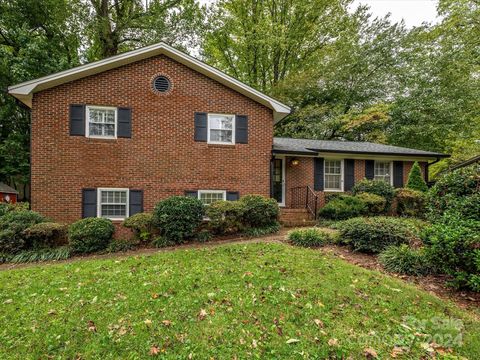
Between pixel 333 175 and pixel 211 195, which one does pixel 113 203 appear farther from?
pixel 333 175

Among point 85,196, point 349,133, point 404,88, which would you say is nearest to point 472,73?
point 404,88

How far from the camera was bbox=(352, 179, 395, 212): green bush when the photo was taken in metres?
11.9

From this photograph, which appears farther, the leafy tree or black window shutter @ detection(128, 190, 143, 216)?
the leafy tree

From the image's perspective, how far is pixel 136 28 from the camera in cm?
1873

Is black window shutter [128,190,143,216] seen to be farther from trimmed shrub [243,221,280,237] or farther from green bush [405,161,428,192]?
green bush [405,161,428,192]

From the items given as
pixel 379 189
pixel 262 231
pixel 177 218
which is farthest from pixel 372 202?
pixel 177 218

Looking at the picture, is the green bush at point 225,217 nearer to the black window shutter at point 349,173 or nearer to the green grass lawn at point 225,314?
the green grass lawn at point 225,314

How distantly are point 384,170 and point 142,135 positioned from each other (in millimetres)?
12189

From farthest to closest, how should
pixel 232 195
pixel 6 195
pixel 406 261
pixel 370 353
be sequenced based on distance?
1. pixel 6 195
2. pixel 232 195
3. pixel 406 261
4. pixel 370 353

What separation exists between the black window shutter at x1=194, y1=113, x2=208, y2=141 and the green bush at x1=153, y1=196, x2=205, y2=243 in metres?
3.03

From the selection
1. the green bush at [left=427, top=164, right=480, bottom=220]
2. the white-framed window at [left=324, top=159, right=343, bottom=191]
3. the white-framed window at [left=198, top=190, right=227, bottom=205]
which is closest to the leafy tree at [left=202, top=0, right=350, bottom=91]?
the white-framed window at [left=324, top=159, right=343, bottom=191]

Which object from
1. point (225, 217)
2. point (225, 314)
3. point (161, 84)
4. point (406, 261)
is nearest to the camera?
point (225, 314)

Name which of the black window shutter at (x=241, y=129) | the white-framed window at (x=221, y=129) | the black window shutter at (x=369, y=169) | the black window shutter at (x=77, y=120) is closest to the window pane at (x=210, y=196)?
the white-framed window at (x=221, y=129)

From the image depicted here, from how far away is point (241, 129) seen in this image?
10664mm
